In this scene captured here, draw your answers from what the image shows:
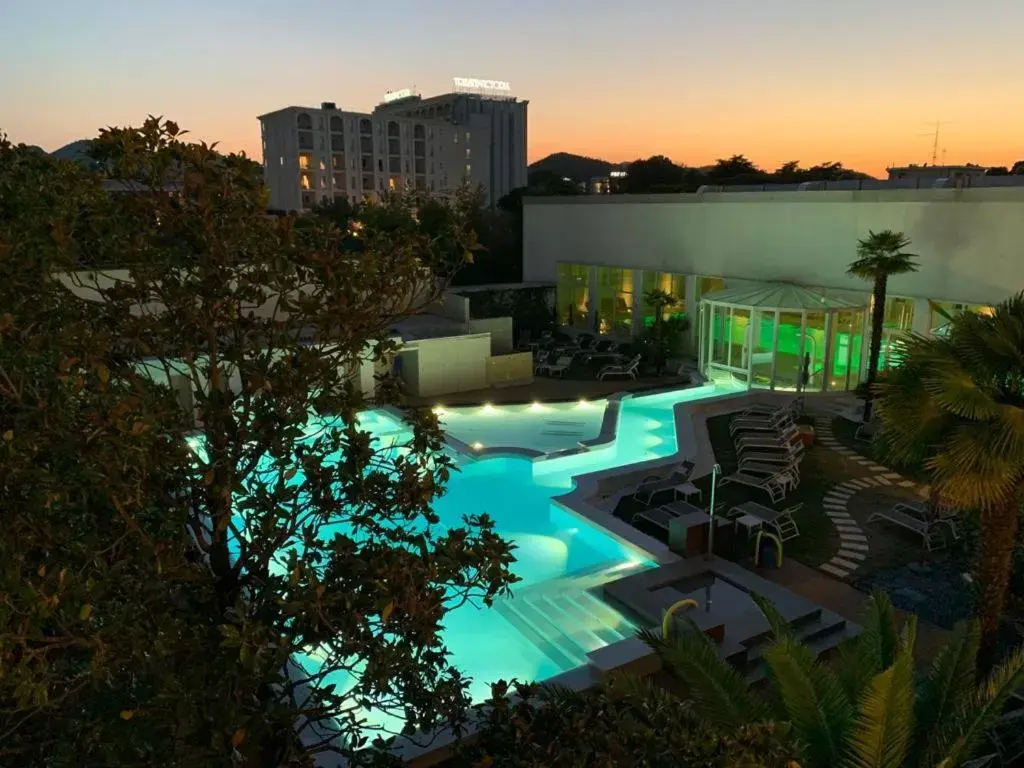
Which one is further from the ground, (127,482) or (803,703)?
(127,482)

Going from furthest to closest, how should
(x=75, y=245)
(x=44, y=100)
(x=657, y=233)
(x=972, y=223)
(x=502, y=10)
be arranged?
(x=44, y=100) → (x=502, y=10) → (x=657, y=233) → (x=972, y=223) → (x=75, y=245)

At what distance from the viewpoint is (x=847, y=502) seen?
12.2 m

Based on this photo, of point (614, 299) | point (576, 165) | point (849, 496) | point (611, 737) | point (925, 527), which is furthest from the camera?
point (576, 165)

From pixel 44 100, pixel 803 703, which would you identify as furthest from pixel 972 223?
pixel 44 100

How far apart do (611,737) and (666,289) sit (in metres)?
24.1

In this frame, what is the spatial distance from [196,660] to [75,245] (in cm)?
199

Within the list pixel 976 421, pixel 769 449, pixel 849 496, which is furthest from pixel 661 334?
pixel 976 421

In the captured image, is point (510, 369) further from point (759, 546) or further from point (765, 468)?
point (759, 546)

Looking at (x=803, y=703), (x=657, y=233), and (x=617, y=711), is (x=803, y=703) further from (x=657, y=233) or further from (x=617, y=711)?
(x=657, y=233)

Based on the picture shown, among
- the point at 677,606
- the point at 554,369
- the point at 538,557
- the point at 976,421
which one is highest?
the point at 976,421

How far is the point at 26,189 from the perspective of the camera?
4203 millimetres

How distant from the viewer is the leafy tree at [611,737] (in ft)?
8.45

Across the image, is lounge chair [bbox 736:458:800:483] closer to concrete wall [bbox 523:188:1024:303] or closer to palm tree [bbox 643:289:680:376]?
concrete wall [bbox 523:188:1024:303]

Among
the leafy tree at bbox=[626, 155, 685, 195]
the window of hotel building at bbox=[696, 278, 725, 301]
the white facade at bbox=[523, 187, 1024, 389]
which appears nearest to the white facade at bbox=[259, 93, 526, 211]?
the leafy tree at bbox=[626, 155, 685, 195]
